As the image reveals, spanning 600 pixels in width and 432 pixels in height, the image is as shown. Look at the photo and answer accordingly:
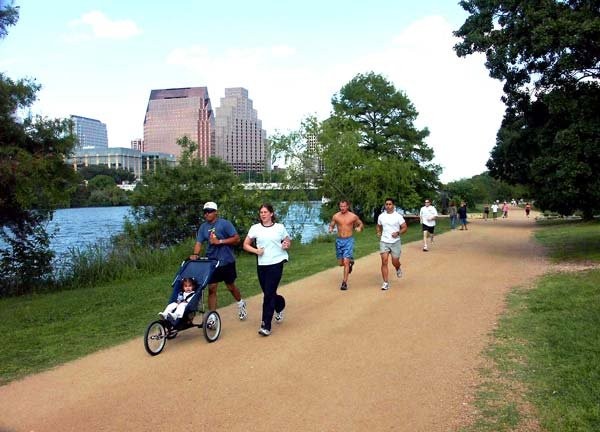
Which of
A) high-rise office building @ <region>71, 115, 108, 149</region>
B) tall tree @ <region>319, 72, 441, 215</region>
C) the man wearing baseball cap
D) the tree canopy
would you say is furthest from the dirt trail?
high-rise office building @ <region>71, 115, 108, 149</region>

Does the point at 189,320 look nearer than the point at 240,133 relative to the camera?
Yes

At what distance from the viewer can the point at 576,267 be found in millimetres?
13031

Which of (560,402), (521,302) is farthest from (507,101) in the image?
(560,402)

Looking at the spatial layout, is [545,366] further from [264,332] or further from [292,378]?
[264,332]

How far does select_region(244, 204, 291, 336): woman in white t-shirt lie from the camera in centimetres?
725

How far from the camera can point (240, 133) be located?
43.8 m

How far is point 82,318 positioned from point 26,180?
4.66 metres

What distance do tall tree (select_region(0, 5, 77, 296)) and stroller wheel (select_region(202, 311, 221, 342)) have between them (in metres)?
7.37

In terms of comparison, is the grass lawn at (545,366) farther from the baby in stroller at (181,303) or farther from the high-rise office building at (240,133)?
the high-rise office building at (240,133)

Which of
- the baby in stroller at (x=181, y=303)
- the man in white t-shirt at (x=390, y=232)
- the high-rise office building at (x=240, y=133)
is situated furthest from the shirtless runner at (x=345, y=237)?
the high-rise office building at (x=240, y=133)

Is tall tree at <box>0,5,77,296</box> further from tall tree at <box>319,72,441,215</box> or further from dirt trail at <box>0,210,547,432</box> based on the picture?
tall tree at <box>319,72,441,215</box>

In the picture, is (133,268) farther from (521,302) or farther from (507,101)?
(507,101)

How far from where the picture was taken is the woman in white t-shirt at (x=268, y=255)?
7.25 m

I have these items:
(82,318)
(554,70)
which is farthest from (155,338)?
(554,70)
